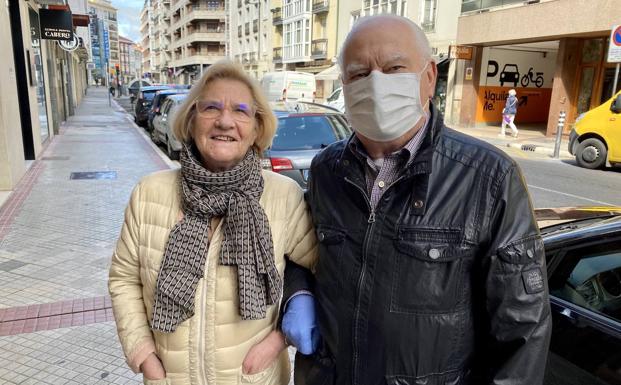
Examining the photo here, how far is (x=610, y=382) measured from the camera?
1860 mm

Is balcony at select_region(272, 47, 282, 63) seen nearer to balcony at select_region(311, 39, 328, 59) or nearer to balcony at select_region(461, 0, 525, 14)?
balcony at select_region(311, 39, 328, 59)

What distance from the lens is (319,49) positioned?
35.9 meters

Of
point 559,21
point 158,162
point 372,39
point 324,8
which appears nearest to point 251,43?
point 324,8

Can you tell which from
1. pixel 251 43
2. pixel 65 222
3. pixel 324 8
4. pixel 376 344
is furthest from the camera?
pixel 251 43

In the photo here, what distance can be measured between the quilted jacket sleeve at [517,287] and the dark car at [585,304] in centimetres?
78

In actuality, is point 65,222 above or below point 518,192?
below

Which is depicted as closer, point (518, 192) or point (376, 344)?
point (518, 192)

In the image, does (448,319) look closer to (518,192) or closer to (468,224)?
(468,224)

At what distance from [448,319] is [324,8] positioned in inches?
1407

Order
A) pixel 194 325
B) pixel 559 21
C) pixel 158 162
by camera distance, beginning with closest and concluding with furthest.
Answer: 1. pixel 194 325
2. pixel 158 162
3. pixel 559 21

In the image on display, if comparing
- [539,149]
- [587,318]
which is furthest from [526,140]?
[587,318]

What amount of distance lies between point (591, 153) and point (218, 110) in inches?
479

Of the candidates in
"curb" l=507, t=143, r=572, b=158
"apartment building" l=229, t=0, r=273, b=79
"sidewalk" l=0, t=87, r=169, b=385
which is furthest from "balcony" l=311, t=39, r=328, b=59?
"sidewalk" l=0, t=87, r=169, b=385

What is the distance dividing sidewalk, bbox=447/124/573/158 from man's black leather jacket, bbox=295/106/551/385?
14.4 metres
